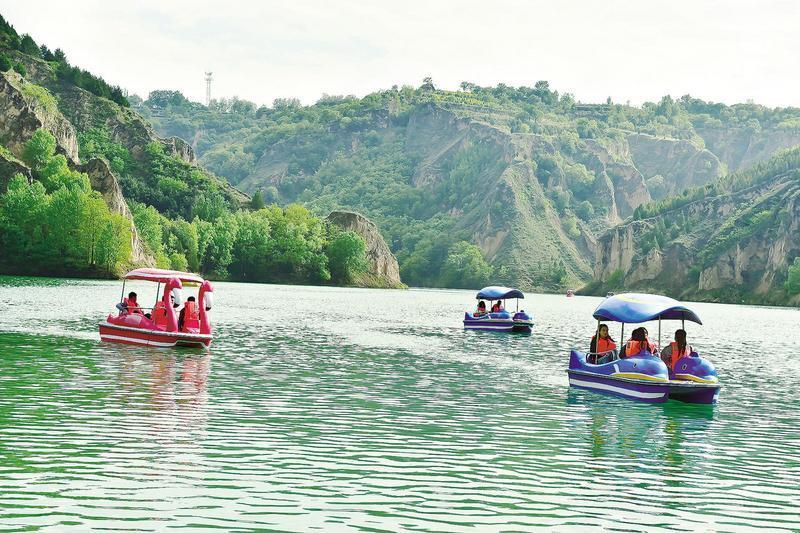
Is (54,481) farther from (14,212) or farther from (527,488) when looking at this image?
(14,212)

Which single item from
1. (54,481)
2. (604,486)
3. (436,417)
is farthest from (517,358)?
(54,481)

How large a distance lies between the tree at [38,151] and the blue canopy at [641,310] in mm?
141470

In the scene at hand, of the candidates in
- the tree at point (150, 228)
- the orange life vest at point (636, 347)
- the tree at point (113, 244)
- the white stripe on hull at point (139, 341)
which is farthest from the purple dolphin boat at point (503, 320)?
the tree at point (150, 228)

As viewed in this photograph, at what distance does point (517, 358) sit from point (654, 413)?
2217 centimetres

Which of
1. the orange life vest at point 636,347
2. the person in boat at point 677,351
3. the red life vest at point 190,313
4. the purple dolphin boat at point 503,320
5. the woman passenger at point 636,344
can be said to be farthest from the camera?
the purple dolphin boat at point 503,320

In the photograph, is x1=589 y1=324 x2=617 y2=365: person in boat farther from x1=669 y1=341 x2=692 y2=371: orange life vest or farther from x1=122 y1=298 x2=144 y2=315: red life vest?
x1=122 y1=298 x2=144 y2=315: red life vest

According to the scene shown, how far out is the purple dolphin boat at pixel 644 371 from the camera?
38.8 metres

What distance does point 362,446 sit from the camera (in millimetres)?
25719

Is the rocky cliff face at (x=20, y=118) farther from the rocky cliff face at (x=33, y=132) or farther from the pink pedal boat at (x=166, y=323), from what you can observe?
the pink pedal boat at (x=166, y=323)

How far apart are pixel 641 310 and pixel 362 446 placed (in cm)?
2075

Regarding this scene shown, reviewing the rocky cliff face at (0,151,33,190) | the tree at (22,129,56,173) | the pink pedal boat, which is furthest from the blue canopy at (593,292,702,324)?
the tree at (22,129,56,173)

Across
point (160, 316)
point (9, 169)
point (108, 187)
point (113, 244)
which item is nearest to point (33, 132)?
point (108, 187)

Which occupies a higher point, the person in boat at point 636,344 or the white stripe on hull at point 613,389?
the person in boat at point 636,344

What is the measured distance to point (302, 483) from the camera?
68.8 ft
